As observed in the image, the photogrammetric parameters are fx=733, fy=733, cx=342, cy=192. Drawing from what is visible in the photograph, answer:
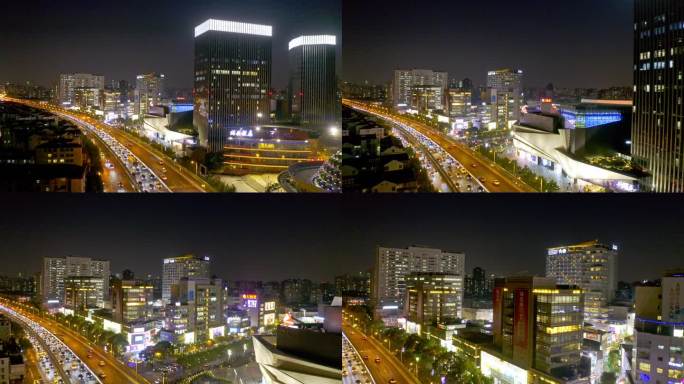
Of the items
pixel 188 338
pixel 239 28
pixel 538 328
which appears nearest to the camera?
pixel 239 28

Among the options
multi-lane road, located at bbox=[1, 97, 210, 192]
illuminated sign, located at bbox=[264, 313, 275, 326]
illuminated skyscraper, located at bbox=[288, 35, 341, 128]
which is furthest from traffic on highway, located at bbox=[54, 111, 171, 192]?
illuminated sign, located at bbox=[264, 313, 275, 326]

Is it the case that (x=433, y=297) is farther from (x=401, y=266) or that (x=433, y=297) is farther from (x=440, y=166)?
(x=440, y=166)

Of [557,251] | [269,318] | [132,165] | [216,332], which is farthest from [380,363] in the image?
[132,165]

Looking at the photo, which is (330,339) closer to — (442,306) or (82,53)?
(442,306)

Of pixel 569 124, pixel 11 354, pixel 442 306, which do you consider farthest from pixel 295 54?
pixel 11 354

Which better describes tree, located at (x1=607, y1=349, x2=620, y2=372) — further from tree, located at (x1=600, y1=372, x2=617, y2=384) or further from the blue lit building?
the blue lit building

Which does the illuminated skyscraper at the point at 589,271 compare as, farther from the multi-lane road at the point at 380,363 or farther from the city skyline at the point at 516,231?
the multi-lane road at the point at 380,363
